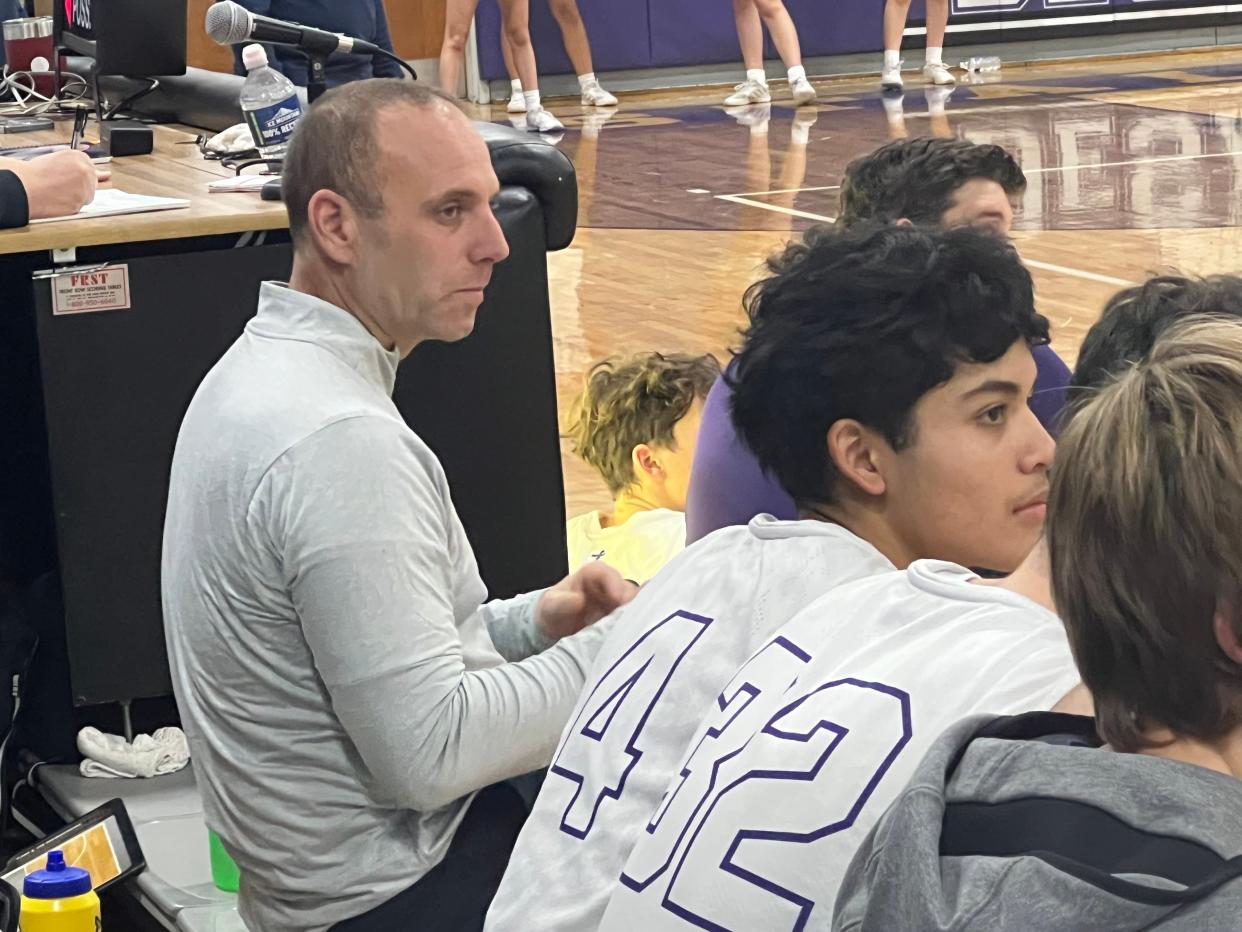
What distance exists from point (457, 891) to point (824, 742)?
31.0 inches

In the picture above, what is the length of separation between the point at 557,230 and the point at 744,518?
1.18m

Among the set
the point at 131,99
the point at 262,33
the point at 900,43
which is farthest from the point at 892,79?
the point at 262,33

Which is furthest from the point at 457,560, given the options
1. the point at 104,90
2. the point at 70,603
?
the point at 104,90

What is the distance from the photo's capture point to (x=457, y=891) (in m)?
1.80

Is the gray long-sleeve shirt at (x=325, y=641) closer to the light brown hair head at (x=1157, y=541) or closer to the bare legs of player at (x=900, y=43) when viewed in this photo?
the light brown hair head at (x=1157, y=541)

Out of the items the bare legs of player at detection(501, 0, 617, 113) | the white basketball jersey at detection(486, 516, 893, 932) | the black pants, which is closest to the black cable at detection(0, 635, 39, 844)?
the black pants

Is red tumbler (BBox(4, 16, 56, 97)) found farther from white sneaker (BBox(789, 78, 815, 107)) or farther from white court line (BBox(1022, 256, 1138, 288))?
white sneaker (BBox(789, 78, 815, 107))

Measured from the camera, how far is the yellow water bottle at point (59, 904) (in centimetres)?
232

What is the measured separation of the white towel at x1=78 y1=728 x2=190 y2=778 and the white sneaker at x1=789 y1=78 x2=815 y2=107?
29.8 ft

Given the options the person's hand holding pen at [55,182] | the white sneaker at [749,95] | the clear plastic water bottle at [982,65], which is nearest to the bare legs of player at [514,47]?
the white sneaker at [749,95]

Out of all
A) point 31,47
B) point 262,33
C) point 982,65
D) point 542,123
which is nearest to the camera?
point 262,33

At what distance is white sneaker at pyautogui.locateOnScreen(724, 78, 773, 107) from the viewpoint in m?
11.5

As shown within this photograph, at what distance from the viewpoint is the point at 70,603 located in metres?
2.83

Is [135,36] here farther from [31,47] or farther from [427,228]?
[427,228]
